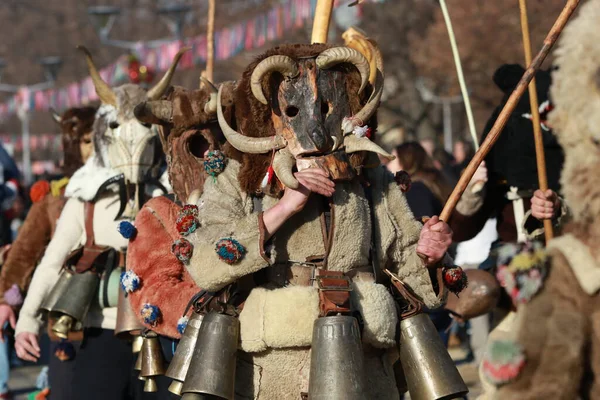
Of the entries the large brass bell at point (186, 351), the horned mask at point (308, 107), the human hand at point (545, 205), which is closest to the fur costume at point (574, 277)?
the horned mask at point (308, 107)

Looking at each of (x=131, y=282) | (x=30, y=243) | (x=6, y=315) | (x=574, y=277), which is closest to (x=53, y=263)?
(x=30, y=243)

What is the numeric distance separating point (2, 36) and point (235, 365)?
56.0 m

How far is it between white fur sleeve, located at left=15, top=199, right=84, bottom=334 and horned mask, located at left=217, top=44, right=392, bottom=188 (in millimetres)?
2101

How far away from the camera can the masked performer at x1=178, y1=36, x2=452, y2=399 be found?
3.67m

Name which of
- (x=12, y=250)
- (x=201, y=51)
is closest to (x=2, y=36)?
(x=201, y=51)

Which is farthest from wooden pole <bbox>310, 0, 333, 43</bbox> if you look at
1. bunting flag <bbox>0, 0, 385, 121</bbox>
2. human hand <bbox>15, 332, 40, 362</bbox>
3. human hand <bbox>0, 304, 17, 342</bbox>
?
bunting flag <bbox>0, 0, 385, 121</bbox>

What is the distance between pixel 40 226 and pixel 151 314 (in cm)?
203

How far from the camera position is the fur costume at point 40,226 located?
6363 millimetres

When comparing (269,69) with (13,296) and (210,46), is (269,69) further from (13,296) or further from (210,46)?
(13,296)

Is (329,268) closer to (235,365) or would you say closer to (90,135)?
(235,365)

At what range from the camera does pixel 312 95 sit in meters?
3.72

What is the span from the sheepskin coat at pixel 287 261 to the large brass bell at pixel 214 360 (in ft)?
0.22

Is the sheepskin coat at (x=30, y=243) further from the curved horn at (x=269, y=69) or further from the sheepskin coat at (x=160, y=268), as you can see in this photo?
the curved horn at (x=269, y=69)

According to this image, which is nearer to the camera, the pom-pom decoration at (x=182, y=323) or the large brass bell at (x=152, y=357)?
the pom-pom decoration at (x=182, y=323)
